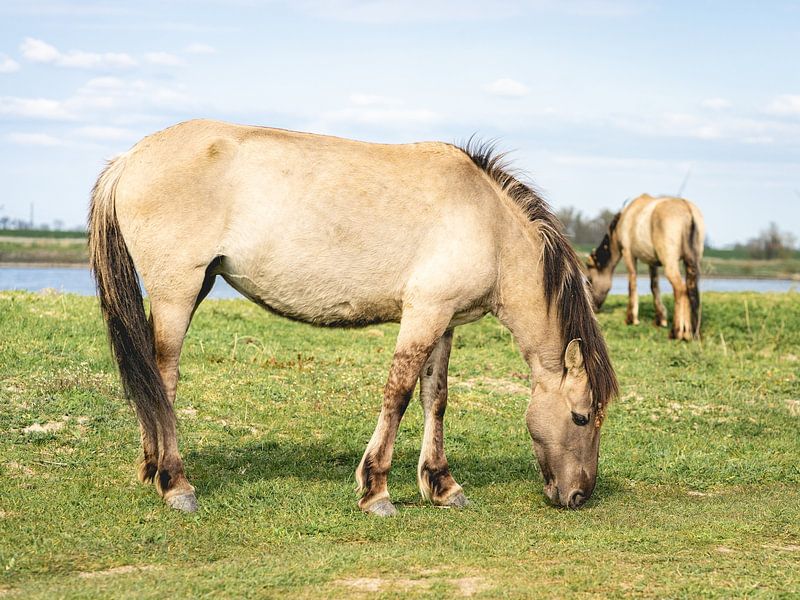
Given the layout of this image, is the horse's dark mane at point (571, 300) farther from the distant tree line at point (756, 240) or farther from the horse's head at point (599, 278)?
the distant tree line at point (756, 240)

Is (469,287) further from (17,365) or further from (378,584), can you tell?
(17,365)

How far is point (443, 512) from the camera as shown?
19.4ft

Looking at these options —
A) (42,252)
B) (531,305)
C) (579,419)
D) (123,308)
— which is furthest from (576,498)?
(42,252)

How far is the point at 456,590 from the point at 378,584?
0.37 meters

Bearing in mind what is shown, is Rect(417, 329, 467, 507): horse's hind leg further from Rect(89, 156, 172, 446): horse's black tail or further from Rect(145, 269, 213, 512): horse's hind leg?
Rect(89, 156, 172, 446): horse's black tail

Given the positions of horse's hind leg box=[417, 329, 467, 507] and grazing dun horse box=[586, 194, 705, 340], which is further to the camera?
grazing dun horse box=[586, 194, 705, 340]

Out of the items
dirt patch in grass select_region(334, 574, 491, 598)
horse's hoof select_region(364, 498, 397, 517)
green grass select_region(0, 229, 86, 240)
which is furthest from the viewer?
green grass select_region(0, 229, 86, 240)

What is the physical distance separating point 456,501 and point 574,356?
1.24m

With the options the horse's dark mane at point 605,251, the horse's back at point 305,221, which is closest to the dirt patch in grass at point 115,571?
the horse's back at point 305,221

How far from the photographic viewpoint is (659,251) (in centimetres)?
1571

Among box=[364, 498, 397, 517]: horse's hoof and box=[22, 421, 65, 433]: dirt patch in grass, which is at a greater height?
box=[22, 421, 65, 433]: dirt patch in grass

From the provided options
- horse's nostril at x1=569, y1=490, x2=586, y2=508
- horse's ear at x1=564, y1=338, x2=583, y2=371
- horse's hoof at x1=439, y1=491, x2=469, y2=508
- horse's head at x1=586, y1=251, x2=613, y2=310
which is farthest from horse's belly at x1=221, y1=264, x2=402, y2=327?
horse's head at x1=586, y1=251, x2=613, y2=310

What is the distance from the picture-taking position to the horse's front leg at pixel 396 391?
5.84 m

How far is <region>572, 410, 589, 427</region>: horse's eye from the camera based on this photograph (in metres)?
6.08
